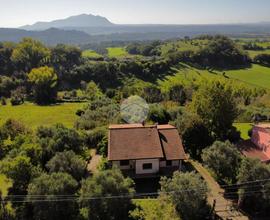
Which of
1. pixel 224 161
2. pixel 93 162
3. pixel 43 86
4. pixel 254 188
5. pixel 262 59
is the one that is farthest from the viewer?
pixel 262 59

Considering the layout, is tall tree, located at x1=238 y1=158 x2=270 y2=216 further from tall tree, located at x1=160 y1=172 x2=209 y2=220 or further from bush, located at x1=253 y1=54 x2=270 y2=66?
bush, located at x1=253 y1=54 x2=270 y2=66

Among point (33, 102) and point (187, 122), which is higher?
point (187, 122)

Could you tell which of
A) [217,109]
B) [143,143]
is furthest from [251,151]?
[143,143]

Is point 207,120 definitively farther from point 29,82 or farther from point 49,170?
point 29,82

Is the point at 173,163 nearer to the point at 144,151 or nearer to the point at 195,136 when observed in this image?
the point at 144,151

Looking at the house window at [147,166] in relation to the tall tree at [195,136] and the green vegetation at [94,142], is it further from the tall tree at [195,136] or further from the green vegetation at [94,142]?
the tall tree at [195,136]

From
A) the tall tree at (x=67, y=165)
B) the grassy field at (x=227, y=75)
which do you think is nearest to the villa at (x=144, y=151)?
the tall tree at (x=67, y=165)

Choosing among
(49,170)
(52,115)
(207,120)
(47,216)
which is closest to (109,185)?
(47,216)
